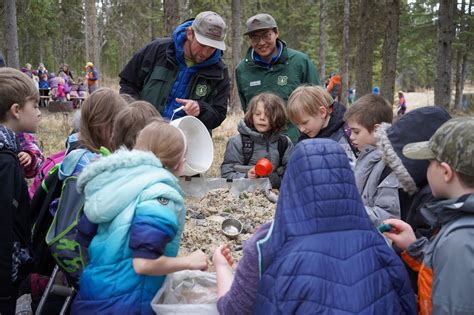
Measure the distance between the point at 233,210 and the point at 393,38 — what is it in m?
9.10

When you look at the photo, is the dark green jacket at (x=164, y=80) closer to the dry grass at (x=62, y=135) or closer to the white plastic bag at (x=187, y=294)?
the white plastic bag at (x=187, y=294)

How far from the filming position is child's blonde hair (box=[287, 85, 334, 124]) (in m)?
3.31

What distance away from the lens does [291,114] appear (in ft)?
11.1

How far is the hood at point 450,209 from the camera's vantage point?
5.11 ft

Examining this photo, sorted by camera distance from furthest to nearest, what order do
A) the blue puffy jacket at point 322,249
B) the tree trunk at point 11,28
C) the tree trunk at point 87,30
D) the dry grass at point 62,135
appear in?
1. the tree trunk at point 87,30
2. the tree trunk at point 11,28
3. the dry grass at point 62,135
4. the blue puffy jacket at point 322,249

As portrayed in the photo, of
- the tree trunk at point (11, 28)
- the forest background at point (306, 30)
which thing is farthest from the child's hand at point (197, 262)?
the tree trunk at point (11, 28)

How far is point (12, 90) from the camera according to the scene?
8.31 feet

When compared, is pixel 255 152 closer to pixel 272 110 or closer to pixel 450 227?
pixel 272 110

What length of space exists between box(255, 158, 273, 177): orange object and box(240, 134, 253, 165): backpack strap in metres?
0.24

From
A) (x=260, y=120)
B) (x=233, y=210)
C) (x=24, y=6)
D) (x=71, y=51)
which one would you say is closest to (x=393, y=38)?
(x=260, y=120)

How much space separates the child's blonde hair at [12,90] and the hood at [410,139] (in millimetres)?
1931

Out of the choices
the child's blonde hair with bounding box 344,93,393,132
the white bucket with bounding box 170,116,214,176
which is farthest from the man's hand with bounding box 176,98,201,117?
the child's blonde hair with bounding box 344,93,393,132

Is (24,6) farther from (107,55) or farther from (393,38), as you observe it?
(107,55)

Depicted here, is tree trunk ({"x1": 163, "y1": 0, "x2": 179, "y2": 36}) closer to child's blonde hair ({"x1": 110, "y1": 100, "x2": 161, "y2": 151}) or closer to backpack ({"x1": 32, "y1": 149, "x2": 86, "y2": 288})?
child's blonde hair ({"x1": 110, "y1": 100, "x2": 161, "y2": 151})
